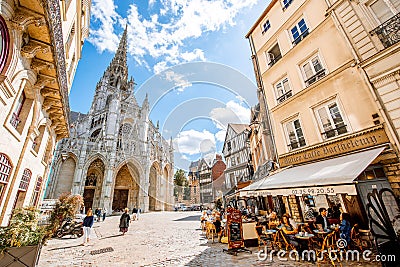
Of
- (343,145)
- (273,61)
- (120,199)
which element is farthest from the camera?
(120,199)

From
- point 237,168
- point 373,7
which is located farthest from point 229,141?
point 373,7

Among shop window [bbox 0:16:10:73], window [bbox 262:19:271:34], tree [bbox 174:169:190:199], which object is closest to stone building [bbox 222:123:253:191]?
window [bbox 262:19:271:34]

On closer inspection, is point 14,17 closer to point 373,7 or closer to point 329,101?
point 329,101

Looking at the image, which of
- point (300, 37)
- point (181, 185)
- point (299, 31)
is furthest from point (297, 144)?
point (181, 185)

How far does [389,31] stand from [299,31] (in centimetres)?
387

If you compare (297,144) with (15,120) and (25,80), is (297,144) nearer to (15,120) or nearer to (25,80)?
(25,80)

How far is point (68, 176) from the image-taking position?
22.3m

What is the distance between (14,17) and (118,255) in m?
7.19

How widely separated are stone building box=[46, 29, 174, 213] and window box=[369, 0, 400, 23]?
27.2 m

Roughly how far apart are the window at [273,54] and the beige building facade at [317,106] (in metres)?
0.06

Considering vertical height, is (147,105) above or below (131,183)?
above

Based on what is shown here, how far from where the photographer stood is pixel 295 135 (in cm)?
809

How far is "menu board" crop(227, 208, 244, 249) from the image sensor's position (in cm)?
600

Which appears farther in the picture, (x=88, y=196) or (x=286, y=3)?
(x=88, y=196)
